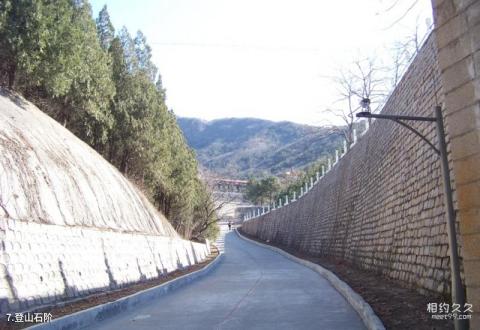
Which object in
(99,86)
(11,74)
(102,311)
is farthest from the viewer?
(99,86)

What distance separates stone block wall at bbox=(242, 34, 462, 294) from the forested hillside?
1038cm

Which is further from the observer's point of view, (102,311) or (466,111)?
(102,311)

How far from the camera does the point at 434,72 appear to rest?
11148 mm

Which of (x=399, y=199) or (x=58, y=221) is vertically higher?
(x=399, y=199)

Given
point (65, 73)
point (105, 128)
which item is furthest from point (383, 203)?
point (105, 128)

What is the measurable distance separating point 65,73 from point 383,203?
37.8ft

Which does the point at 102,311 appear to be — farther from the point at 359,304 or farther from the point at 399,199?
the point at 399,199

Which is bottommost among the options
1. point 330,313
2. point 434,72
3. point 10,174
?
point 330,313

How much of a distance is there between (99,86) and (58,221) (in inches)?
359

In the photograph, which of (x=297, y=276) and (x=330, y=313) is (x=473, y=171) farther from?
(x=297, y=276)

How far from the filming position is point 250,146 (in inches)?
6358

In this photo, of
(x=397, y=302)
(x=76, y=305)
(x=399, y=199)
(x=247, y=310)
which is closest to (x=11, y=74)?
(x=76, y=305)

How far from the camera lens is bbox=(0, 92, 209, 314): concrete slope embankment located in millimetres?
9680

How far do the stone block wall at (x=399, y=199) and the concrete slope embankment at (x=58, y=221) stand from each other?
7802 millimetres
